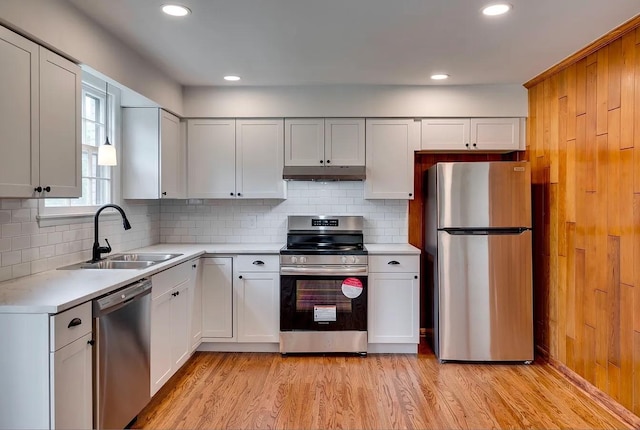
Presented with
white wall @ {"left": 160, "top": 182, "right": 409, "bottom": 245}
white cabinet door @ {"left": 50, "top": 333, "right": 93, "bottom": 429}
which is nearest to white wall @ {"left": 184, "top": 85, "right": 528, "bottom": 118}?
white wall @ {"left": 160, "top": 182, "right": 409, "bottom": 245}

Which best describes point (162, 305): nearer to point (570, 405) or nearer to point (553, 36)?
point (570, 405)

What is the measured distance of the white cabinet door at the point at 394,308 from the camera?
3.58m

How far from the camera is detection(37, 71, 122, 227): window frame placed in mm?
2541

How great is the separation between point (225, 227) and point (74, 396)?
2.45 meters

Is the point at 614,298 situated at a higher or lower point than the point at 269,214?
lower

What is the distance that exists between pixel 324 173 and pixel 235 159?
863 millimetres

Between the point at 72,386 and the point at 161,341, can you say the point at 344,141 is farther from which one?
the point at 72,386

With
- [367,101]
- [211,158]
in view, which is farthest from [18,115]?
[367,101]

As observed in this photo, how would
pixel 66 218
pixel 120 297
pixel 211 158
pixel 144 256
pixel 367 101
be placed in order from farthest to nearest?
pixel 211 158 < pixel 367 101 < pixel 144 256 < pixel 66 218 < pixel 120 297

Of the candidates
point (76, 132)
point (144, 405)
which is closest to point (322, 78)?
point (76, 132)

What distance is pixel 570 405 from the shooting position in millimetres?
2699

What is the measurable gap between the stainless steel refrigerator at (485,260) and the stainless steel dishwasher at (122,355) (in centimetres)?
229

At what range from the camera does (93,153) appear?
3.09 m

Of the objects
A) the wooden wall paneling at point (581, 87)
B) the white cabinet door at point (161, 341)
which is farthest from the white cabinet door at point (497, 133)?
the white cabinet door at point (161, 341)
